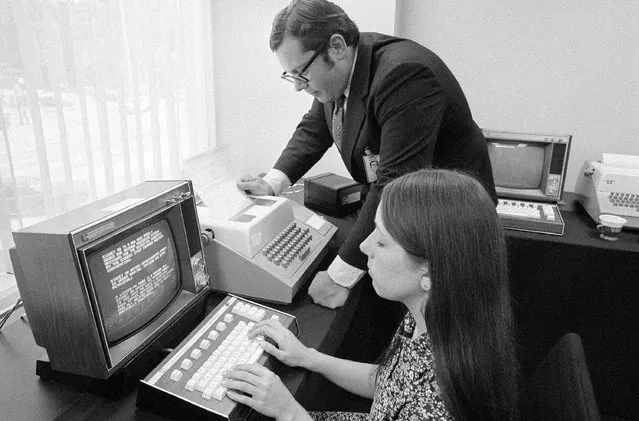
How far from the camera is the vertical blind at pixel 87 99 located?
3.92ft

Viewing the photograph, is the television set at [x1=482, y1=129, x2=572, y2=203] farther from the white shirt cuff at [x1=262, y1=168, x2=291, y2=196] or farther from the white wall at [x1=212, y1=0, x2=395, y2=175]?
the white shirt cuff at [x1=262, y1=168, x2=291, y2=196]

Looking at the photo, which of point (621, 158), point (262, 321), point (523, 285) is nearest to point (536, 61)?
point (621, 158)

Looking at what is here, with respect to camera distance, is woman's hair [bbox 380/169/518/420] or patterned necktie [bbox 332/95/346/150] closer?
woman's hair [bbox 380/169/518/420]

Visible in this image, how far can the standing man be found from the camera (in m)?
1.18

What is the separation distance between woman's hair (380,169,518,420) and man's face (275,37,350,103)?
22.8 inches

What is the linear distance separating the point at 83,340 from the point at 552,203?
6.04ft

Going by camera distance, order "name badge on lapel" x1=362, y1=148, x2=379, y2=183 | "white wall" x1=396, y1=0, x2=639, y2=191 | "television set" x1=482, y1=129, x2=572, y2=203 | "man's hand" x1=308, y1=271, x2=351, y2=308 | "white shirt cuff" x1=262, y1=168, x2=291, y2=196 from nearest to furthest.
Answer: "man's hand" x1=308, y1=271, x2=351, y2=308 < "name badge on lapel" x1=362, y1=148, x2=379, y2=183 < "white shirt cuff" x1=262, y1=168, x2=291, y2=196 < "television set" x1=482, y1=129, x2=572, y2=203 < "white wall" x1=396, y1=0, x2=639, y2=191

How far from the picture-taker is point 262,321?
95cm

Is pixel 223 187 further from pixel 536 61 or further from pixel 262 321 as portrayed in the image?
pixel 536 61

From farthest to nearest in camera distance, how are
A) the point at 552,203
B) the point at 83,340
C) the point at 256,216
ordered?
the point at 552,203, the point at 256,216, the point at 83,340

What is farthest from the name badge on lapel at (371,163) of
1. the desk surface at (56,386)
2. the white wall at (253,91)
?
the white wall at (253,91)

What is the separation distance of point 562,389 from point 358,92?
0.88 meters

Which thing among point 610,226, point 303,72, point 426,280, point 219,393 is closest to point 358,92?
point 303,72

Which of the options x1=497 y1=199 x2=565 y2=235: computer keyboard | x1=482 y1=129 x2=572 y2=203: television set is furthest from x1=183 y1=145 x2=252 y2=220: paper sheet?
x1=482 y1=129 x2=572 y2=203: television set
